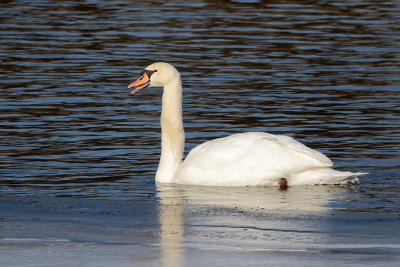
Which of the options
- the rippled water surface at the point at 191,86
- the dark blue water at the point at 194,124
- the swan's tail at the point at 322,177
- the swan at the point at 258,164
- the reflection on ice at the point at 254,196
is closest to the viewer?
the dark blue water at the point at 194,124

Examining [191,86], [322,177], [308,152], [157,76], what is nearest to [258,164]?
[308,152]

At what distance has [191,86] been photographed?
61.5 feet

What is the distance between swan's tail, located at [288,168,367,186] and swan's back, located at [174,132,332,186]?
7cm

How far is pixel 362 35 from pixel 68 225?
17.1 metres

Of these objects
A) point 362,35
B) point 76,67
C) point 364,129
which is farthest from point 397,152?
point 362,35

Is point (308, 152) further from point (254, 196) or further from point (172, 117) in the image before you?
point (172, 117)

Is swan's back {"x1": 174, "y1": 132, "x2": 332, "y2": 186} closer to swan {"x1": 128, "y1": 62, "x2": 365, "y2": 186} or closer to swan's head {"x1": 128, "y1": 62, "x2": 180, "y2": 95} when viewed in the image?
swan {"x1": 128, "y1": 62, "x2": 365, "y2": 186}

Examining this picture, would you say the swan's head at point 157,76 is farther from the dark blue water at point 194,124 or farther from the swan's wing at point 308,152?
the swan's wing at point 308,152

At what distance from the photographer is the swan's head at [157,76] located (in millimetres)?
12250

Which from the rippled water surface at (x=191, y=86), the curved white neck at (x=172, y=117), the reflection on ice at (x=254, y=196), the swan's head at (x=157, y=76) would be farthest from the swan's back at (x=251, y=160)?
the swan's head at (x=157, y=76)

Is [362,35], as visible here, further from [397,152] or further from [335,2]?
[397,152]

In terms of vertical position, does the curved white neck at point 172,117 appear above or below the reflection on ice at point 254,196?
above

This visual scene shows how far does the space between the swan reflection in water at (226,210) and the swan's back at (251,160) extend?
0.37 feet

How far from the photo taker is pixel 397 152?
1316cm
